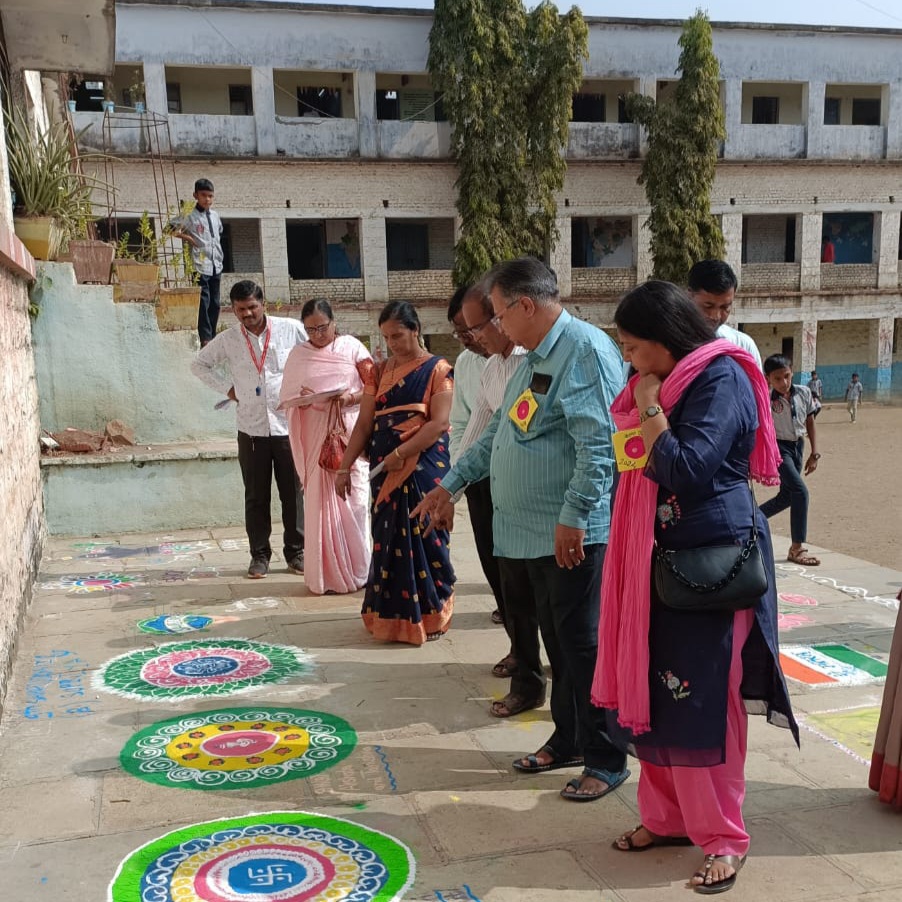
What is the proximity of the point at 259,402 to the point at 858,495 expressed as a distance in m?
7.91

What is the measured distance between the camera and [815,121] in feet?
78.7

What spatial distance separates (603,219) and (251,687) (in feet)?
71.7

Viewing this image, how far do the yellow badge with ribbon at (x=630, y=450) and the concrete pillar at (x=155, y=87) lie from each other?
19725 millimetres

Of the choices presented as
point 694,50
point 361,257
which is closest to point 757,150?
point 694,50

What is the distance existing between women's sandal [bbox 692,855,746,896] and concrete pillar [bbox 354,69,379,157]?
67.9 feet

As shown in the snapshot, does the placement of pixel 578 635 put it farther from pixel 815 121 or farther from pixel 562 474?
pixel 815 121

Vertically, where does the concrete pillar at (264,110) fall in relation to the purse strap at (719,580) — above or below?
above

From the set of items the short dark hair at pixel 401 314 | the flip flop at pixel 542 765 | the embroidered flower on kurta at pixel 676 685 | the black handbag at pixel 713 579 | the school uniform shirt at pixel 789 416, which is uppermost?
the short dark hair at pixel 401 314

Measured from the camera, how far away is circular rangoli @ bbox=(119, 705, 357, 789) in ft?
10.8

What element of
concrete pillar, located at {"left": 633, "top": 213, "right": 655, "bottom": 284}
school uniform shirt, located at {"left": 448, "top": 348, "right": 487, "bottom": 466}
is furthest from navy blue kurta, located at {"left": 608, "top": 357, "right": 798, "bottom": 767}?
concrete pillar, located at {"left": 633, "top": 213, "right": 655, "bottom": 284}

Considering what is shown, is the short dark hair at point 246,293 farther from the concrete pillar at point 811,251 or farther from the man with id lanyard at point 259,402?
the concrete pillar at point 811,251

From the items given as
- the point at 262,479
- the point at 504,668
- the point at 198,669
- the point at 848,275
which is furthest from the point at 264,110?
the point at 504,668

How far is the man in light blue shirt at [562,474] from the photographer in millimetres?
2930

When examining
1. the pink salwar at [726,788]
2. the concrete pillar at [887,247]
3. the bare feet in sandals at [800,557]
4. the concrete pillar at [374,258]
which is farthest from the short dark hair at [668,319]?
the concrete pillar at [887,247]
